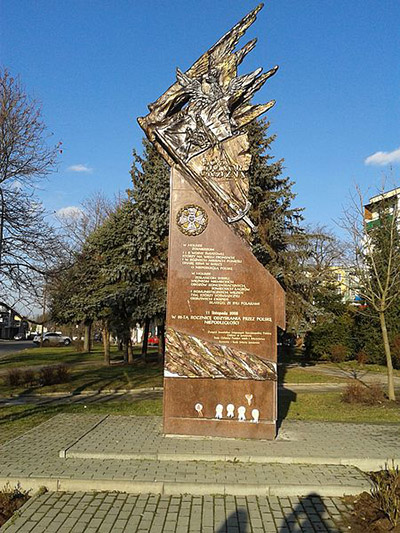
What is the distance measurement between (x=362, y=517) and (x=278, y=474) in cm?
142

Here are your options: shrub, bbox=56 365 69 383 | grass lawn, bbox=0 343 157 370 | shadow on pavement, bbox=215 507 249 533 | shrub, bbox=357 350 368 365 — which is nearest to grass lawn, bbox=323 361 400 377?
shrub, bbox=357 350 368 365

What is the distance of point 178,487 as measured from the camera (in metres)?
5.77

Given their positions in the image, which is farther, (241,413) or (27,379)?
(27,379)

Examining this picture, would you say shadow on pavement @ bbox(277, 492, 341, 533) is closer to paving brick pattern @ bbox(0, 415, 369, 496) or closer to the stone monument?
paving brick pattern @ bbox(0, 415, 369, 496)

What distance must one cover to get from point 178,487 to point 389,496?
2379 millimetres

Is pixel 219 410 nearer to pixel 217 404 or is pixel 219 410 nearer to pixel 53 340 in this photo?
pixel 217 404

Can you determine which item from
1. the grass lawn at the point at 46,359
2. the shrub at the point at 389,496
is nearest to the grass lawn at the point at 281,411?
the shrub at the point at 389,496

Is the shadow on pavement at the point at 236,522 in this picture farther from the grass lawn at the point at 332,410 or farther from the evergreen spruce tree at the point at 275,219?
the evergreen spruce tree at the point at 275,219

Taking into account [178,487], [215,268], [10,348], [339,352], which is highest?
[215,268]

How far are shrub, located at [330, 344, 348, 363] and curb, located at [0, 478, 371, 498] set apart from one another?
76.1ft

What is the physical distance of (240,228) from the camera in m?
8.85

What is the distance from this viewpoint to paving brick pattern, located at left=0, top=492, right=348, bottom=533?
4.83 m

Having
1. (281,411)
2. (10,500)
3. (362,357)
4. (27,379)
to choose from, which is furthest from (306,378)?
(10,500)

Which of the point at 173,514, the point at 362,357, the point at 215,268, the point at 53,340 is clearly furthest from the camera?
the point at 53,340
